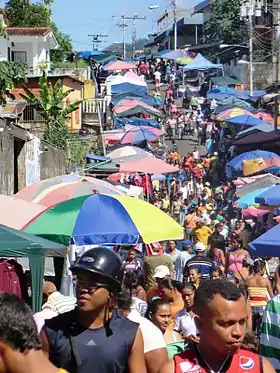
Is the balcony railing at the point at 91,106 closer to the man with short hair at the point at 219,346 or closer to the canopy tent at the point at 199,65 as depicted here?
the canopy tent at the point at 199,65

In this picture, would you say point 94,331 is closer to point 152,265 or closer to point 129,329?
point 129,329

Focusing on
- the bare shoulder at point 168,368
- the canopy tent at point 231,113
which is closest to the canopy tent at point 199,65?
the canopy tent at point 231,113

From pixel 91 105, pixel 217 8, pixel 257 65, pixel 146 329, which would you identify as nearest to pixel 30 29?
pixel 91 105

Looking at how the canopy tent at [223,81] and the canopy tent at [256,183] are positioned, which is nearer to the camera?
the canopy tent at [256,183]

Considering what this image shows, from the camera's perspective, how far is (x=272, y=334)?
539cm

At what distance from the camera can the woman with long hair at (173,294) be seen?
876cm

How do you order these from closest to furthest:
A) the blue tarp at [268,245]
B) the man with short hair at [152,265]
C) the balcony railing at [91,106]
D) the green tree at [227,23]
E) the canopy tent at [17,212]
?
the blue tarp at [268,245] → the canopy tent at [17,212] → the man with short hair at [152,265] → the balcony railing at [91,106] → the green tree at [227,23]

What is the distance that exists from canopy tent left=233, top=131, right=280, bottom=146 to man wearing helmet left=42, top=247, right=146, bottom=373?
28.6 meters

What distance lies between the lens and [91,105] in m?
41.6

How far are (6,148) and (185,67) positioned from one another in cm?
4365

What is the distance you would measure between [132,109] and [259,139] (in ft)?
36.7

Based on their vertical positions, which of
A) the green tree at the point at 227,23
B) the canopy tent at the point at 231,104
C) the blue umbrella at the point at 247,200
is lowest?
the blue umbrella at the point at 247,200

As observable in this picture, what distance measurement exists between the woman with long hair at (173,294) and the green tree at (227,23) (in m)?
57.3

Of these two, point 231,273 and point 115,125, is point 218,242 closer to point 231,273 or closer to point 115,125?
point 231,273
